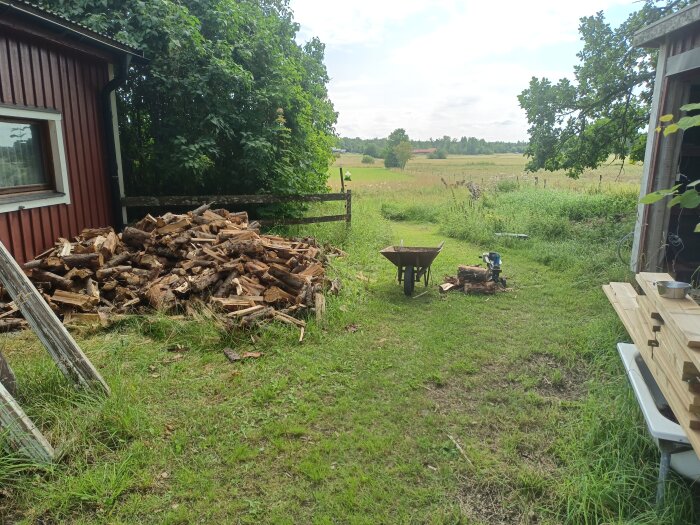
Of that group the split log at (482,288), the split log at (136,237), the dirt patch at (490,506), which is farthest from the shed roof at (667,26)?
the split log at (136,237)

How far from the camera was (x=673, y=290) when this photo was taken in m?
2.62

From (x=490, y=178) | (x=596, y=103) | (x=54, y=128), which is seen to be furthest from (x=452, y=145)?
(x=54, y=128)

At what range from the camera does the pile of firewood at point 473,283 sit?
7129mm

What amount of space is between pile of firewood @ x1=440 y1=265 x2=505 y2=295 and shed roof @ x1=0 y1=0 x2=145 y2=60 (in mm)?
6254

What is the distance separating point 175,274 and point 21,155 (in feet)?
8.70

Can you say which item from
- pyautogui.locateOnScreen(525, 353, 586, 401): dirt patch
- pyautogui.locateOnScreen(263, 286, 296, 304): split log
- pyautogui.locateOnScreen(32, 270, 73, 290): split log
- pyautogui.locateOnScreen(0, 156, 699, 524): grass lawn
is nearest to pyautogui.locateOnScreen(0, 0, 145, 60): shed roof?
pyautogui.locateOnScreen(32, 270, 73, 290): split log

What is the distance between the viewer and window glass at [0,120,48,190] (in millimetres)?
5766

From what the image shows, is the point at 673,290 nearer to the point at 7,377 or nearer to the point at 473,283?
the point at 7,377

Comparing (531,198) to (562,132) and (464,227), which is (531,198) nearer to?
(562,132)

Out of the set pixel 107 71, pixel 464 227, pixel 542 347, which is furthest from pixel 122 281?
pixel 464 227

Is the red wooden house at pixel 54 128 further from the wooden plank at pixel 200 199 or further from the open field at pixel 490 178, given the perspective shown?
the open field at pixel 490 178

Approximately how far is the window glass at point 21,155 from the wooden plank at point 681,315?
23.0 ft

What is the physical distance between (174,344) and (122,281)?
1.51 m

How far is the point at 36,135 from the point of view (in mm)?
6250
